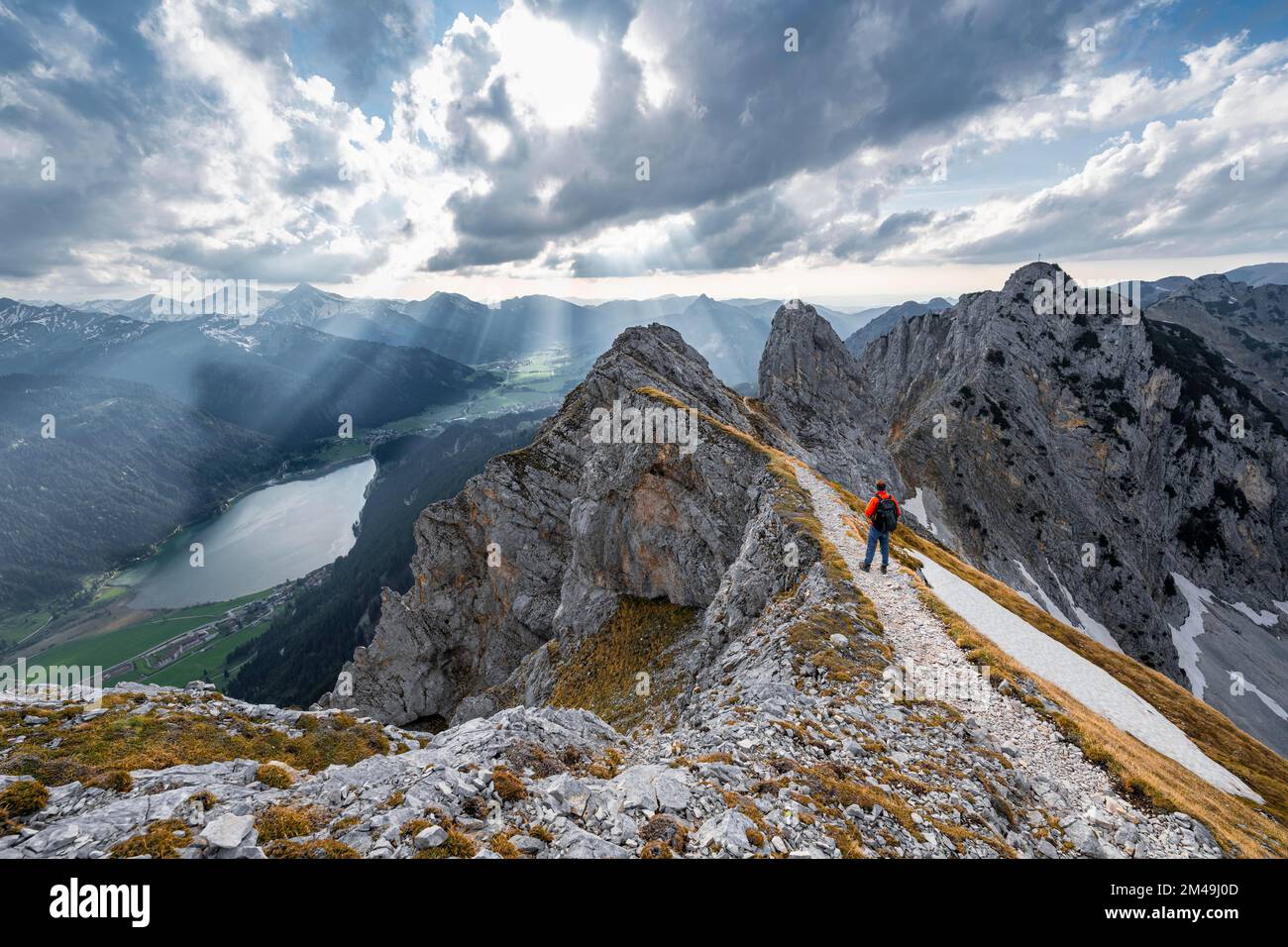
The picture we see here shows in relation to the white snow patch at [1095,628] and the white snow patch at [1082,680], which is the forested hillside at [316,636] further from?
the white snow patch at [1095,628]

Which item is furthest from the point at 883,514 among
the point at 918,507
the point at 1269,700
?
the point at 1269,700

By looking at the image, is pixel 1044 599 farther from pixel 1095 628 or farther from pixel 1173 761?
pixel 1173 761

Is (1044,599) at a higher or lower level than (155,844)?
lower

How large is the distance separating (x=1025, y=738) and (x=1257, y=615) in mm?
167214

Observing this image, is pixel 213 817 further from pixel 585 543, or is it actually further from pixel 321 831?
pixel 585 543

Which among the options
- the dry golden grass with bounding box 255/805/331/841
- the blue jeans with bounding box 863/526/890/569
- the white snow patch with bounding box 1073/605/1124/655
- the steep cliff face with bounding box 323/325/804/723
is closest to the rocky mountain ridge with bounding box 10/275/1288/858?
the dry golden grass with bounding box 255/805/331/841

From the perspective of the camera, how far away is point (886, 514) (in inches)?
893

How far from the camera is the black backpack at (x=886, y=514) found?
74.3 feet

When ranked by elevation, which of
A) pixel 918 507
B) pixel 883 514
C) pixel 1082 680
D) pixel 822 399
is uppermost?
pixel 822 399

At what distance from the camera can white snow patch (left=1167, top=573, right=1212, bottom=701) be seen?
9338 centimetres

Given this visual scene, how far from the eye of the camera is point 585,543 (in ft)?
144
